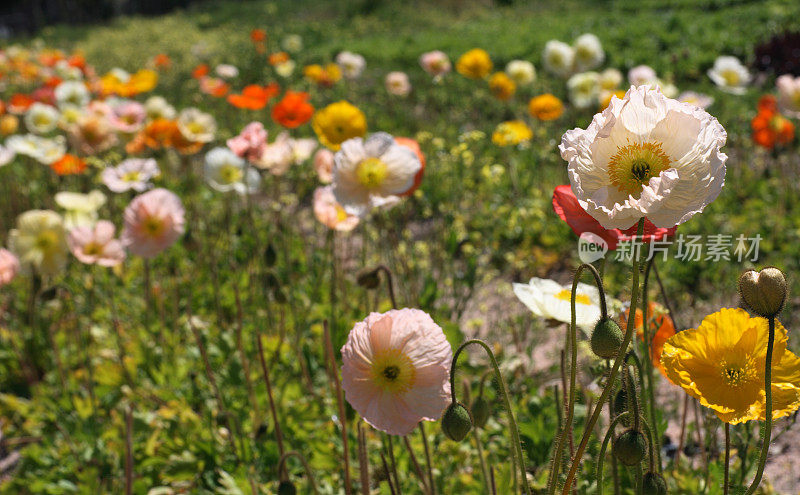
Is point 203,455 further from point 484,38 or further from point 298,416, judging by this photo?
point 484,38

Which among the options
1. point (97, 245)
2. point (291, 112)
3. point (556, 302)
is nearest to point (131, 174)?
point (97, 245)

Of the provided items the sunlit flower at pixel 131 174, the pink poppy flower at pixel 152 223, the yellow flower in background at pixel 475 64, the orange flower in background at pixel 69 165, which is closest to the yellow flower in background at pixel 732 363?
the pink poppy flower at pixel 152 223

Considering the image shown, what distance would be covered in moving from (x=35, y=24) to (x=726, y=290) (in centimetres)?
2675

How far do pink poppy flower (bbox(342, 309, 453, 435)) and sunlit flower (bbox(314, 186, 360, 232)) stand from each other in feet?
3.93

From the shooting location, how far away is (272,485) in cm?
179

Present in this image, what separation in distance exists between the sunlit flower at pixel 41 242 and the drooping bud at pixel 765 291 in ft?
7.37

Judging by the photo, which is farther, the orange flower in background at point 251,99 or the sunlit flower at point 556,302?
the orange flower in background at point 251,99

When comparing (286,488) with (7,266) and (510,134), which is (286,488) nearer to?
(7,266)

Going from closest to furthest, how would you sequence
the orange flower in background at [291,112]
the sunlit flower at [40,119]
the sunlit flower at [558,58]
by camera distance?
the orange flower in background at [291,112], the sunlit flower at [40,119], the sunlit flower at [558,58]

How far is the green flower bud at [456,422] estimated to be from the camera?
3.48 ft

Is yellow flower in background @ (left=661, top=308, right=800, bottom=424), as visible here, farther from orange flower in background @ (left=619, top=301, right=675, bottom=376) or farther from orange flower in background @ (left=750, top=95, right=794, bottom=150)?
orange flower in background @ (left=750, top=95, right=794, bottom=150)

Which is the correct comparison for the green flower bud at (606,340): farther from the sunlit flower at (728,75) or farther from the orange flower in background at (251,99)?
the sunlit flower at (728,75)

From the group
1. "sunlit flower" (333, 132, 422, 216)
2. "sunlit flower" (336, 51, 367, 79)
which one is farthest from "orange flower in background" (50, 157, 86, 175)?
"sunlit flower" (333, 132, 422, 216)

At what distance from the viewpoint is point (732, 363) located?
1.01m
